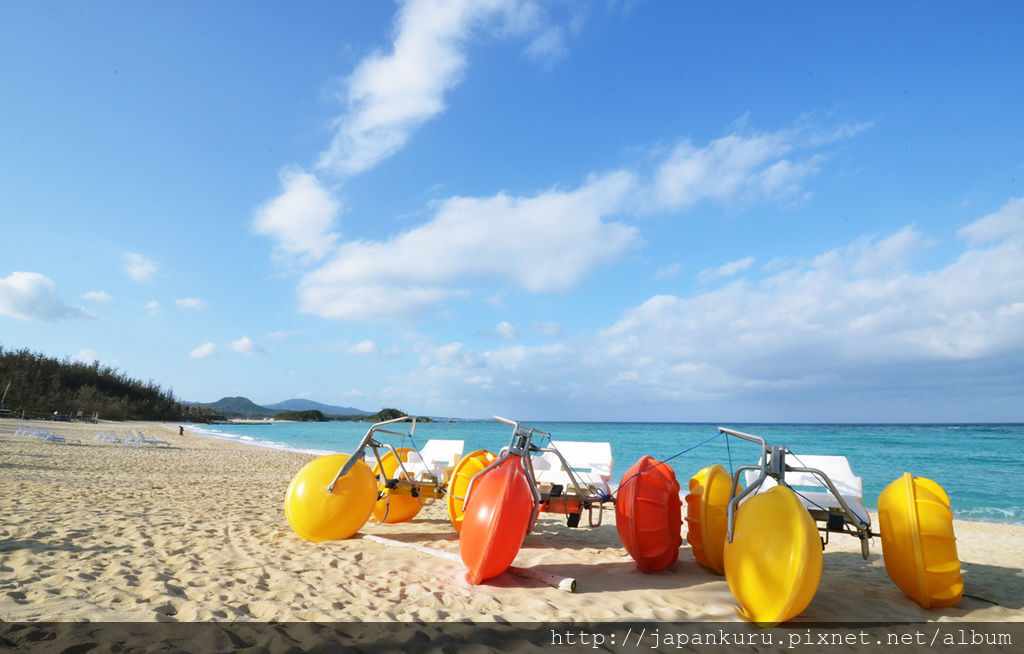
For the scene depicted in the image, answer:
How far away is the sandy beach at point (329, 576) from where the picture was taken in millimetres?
4227

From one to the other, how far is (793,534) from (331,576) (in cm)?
411

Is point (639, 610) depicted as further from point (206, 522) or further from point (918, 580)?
point (206, 522)

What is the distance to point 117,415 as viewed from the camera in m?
55.3

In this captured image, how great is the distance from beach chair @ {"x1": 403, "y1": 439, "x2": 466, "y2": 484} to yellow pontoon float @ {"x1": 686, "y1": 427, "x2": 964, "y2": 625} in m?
3.61

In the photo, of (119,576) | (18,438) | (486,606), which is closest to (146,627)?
(119,576)

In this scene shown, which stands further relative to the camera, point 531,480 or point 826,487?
point 826,487

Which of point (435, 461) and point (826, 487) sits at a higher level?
point (826, 487)

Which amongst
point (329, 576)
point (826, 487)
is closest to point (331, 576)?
point (329, 576)

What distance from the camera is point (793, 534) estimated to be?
423 cm

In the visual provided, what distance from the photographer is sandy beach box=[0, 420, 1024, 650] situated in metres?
4.23

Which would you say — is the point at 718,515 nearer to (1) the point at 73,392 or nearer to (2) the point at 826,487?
(2) the point at 826,487

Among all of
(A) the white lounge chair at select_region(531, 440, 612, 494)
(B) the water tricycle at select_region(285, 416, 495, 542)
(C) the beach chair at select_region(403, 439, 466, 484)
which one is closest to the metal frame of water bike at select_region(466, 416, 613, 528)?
(A) the white lounge chair at select_region(531, 440, 612, 494)

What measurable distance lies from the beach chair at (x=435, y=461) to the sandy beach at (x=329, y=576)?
0.81 m

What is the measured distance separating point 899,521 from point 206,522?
812cm
